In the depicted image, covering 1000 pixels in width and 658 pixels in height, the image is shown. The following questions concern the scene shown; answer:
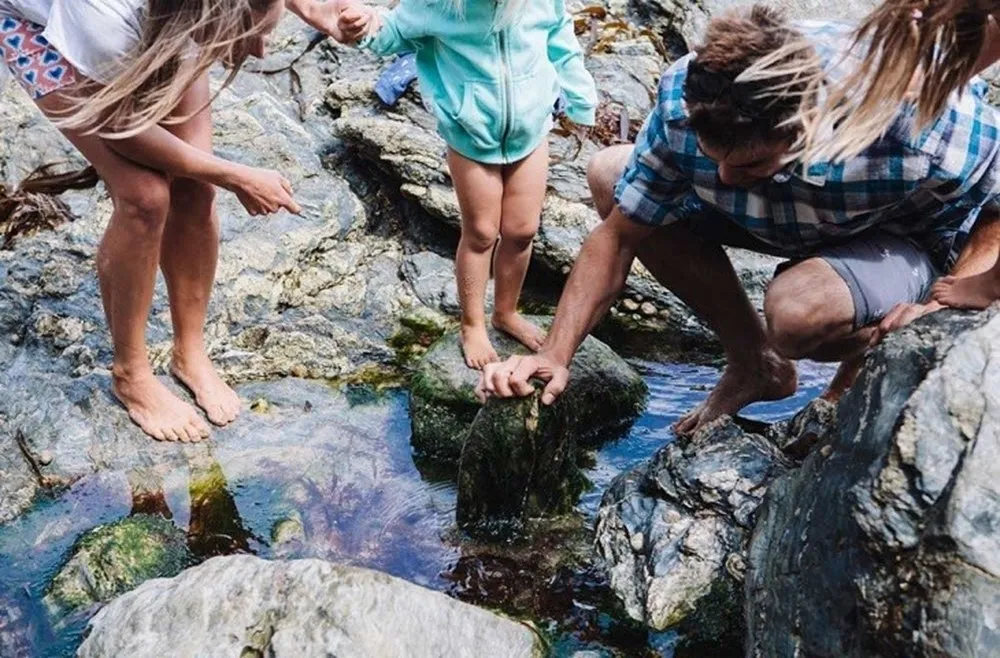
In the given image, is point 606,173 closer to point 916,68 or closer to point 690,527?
point 690,527

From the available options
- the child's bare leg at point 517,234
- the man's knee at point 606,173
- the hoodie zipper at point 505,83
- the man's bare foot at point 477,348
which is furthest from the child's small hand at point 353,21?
the man's bare foot at point 477,348

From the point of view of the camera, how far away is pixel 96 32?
3.27 metres

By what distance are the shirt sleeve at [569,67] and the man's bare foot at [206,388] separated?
1.67 m

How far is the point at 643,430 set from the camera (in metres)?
4.41

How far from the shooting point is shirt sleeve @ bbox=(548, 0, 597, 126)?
4371 mm

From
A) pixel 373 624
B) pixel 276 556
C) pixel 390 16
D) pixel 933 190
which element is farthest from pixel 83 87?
pixel 933 190

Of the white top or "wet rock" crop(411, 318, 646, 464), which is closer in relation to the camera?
the white top

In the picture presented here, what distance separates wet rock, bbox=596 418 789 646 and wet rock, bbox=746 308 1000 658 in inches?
20.8

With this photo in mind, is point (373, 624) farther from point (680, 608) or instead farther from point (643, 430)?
point (643, 430)

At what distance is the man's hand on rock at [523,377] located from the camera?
364cm

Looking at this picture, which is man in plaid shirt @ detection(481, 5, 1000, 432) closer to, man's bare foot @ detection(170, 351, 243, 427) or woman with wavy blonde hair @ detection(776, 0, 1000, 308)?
woman with wavy blonde hair @ detection(776, 0, 1000, 308)

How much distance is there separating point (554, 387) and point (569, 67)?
4.55ft

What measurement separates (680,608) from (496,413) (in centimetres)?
83

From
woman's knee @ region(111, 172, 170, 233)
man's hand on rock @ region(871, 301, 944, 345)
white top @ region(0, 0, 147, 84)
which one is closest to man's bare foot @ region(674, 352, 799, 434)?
man's hand on rock @ region(871, 301, 944, 345)
